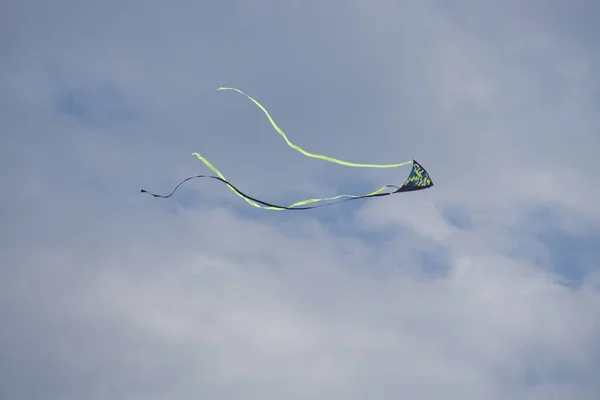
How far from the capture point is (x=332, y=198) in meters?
28.4

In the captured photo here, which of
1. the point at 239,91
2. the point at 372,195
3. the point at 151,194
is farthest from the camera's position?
the point at 239,91

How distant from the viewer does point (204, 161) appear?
31672 millimetres

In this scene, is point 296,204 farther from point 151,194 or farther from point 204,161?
point 151,194

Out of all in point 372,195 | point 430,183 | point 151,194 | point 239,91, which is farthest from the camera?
point 430,183

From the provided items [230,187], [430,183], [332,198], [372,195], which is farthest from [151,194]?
[430,183]

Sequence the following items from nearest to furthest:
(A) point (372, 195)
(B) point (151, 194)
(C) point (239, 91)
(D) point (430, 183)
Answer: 1. (B) point (151, 194)
2. (A) point (372, 195)
3. (C) point (239, 91)
4. (D) point (430, 183)

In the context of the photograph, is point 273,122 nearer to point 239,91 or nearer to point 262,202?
point 239,91

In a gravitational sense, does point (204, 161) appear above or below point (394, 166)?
below

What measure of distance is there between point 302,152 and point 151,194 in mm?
8955

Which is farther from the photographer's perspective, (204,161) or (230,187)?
(204,161)

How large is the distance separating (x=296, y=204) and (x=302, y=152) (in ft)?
11.2

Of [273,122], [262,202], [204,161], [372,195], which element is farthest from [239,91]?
[372,195]

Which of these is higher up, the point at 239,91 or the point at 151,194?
the point at 239,91

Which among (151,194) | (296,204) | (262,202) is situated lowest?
(151,194)
